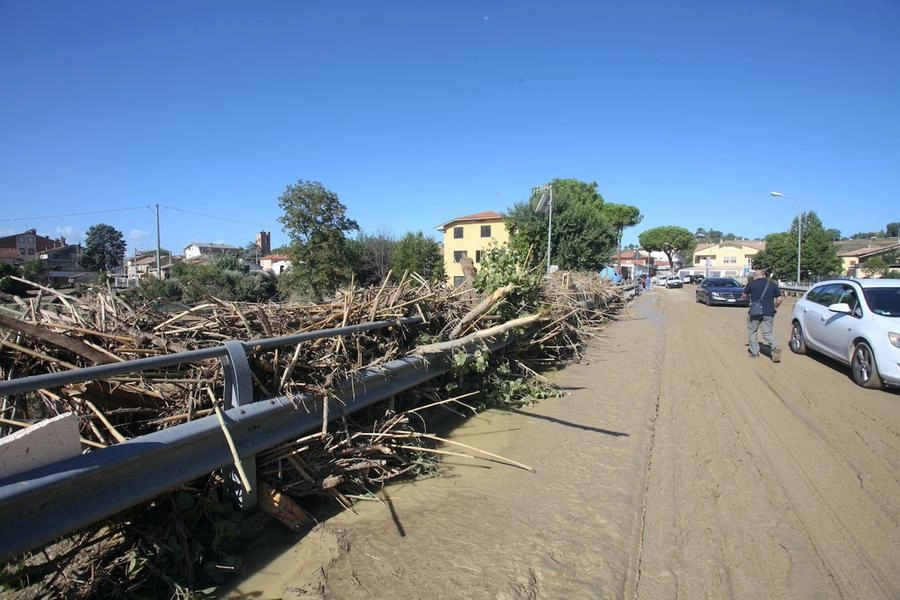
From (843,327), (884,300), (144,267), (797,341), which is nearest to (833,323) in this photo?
(843,327)

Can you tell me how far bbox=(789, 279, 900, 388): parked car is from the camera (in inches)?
289

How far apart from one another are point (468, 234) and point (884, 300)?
198ft

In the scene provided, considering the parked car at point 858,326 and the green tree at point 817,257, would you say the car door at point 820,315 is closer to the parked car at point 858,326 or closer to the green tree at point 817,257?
the parked car at point 858,326

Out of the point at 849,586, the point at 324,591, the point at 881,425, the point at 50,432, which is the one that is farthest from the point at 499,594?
the point at 881,425

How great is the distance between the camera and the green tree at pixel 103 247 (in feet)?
169

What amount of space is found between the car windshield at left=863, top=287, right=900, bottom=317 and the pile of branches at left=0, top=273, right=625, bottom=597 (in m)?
7.07

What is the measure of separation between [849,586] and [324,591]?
→ 2.89 meters

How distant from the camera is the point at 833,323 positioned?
353 inches

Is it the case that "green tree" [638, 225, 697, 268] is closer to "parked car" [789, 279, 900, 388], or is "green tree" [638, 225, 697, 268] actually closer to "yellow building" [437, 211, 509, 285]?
"yellow building" [437, 211, 509, 285]

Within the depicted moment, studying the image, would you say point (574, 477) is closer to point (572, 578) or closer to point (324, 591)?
point (572, 578)

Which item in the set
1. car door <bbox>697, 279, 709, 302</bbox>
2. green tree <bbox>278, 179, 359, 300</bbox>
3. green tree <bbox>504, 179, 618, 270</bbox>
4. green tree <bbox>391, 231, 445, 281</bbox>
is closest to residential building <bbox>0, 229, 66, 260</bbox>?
green tree <bbox>278, 179, 359, 300</bbox>

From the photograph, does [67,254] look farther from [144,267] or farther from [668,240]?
Answer: [668,240]

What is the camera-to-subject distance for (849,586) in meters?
2.88

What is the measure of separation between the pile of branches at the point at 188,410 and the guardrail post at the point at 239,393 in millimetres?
90
